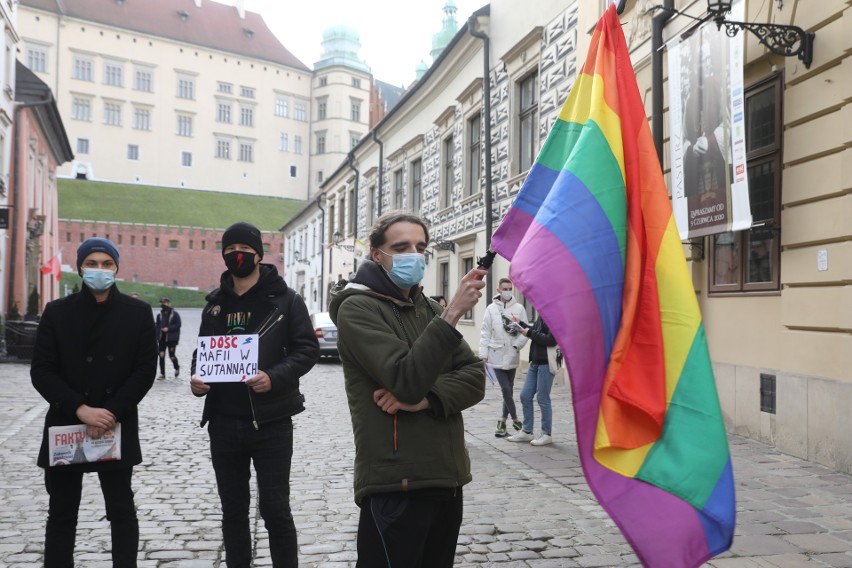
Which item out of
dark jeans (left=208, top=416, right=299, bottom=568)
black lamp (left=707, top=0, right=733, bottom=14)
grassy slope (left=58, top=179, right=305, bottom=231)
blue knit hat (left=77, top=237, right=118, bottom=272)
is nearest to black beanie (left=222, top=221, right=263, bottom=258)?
blue knit hat (left=77, top=237, right=118, bottom=272)

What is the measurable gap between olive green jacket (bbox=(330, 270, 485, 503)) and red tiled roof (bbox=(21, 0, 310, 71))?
288ft

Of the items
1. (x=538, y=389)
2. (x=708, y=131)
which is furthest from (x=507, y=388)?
(x=708, y=131)

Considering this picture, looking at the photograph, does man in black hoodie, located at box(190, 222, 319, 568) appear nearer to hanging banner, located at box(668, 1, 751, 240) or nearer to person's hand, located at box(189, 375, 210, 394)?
person's hand, located at box(189, 375, 210, 394)

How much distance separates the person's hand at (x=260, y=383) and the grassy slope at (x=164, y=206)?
7342cm

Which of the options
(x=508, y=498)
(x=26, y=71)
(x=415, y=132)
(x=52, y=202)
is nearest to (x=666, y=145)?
(x=508, y=498)

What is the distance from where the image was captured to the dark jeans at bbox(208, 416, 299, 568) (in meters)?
3.80

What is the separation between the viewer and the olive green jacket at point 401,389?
248cm

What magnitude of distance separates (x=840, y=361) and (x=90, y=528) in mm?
6300

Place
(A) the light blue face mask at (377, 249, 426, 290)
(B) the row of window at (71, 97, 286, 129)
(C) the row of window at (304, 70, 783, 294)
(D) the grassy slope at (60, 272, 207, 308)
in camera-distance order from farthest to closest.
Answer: (B) the row of window at (71, 97, 286, 129), (D) the grassy slope at (60, 272, 207, 308), (C) the row of window at (304, 70, 783, 294), (A) the light blue face mask at (377, 249, 426, 290)

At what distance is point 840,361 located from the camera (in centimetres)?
731

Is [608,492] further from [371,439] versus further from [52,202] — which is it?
[52,202]

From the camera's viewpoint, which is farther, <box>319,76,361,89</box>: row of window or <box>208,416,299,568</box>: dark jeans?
<box>319,76,361,89</box>: row of window

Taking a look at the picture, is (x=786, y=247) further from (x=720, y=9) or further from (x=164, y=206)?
(x=164, y=206)

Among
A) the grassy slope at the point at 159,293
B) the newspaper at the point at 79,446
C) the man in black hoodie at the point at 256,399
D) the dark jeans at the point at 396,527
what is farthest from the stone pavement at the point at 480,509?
the grassy slope at the point at 159,293
